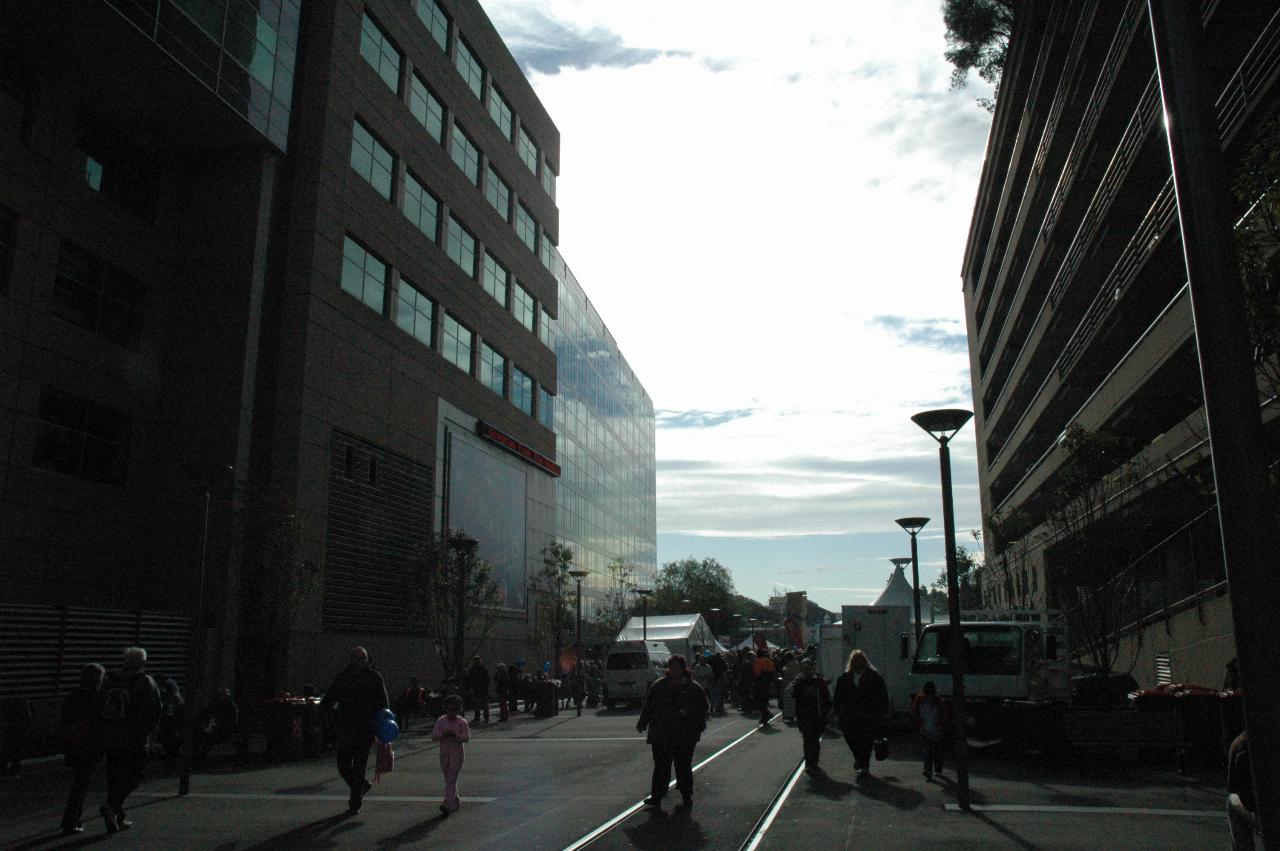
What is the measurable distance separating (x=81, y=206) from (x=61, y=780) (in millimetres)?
14349

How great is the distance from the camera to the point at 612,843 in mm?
8805

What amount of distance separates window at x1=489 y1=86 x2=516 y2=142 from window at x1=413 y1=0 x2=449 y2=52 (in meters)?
4.55

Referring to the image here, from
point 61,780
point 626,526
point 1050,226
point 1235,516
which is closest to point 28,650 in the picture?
point 61,780

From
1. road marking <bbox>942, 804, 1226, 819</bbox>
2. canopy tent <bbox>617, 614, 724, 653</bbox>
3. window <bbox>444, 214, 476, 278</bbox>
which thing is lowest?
road marking <bbox>942, 804, 1226, 819</bbox>

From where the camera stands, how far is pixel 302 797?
12.2 m

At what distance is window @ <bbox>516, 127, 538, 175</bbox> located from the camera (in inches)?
1818

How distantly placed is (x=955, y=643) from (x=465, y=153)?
3267cm

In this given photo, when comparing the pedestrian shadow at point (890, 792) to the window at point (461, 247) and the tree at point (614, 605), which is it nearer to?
the window at point (461, 247)

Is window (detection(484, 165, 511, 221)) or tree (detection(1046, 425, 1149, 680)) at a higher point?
window (detection(484, 165, 511, 221))

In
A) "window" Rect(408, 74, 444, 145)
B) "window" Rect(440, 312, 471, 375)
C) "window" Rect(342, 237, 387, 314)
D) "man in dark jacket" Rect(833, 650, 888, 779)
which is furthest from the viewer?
"window" Rect(440, 312, 471, 375)

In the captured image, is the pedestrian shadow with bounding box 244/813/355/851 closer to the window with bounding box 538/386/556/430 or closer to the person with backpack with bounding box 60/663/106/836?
the person with backpack with bounding box 60/663/106/836

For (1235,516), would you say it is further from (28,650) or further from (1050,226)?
(1050,226)

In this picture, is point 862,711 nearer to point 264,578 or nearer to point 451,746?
point 451,746

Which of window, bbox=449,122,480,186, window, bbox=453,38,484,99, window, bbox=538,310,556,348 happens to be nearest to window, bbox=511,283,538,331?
window, bbox=538,310,556,348
